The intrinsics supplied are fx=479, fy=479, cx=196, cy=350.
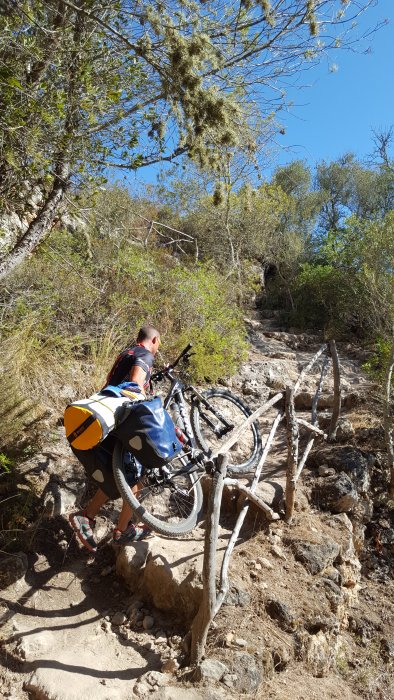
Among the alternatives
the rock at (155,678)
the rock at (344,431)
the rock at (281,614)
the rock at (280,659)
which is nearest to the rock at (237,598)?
the rock at (281,614)

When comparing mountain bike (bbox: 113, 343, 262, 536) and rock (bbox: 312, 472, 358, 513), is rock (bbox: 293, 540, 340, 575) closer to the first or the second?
rock (bbox: 312, 472, 358, 513)

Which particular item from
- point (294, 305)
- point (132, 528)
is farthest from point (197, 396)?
point (294, 305)

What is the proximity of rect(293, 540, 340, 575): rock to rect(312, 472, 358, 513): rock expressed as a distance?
0.60m

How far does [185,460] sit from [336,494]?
64.4 inches

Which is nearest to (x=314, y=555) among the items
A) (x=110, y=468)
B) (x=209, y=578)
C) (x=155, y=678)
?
(x=209, y=578)

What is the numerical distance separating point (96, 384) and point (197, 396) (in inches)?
45.9

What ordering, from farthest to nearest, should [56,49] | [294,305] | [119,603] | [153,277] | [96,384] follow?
[294,305] → [153,277] → [96,384] → [56,49] → [119,603]

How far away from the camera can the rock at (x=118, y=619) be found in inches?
126

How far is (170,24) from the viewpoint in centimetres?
374

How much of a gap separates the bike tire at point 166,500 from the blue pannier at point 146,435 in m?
A: 0.17

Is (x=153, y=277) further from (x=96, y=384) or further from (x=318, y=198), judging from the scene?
(x=318, y=198)

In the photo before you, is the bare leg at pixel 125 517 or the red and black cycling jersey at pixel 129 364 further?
the red and black cycling jersey at pixel 129 364

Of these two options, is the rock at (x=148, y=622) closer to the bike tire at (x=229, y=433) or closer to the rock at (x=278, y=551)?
the rock at (x=278, y=551)

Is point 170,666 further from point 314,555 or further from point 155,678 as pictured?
point 314,555
